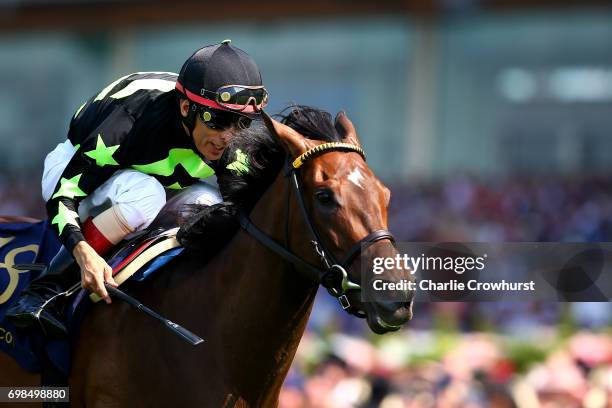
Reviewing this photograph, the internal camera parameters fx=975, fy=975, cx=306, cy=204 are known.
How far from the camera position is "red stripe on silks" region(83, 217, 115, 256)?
3.83 meters

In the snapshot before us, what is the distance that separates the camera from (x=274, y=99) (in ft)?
79.0

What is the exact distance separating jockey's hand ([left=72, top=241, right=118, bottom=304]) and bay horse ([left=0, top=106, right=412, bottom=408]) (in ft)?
0.47

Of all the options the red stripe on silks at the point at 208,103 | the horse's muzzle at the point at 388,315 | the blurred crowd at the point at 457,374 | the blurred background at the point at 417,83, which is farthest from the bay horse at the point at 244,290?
the blurred background at the point at 417,83

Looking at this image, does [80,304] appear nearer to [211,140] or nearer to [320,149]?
[211,140]

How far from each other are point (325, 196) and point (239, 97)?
0.74m

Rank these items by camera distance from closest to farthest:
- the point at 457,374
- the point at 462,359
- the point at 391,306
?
the point at 391,306
the point at 457,374
the point at 462,359

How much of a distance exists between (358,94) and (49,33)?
9006 mm

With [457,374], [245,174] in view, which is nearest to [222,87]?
[245,174]

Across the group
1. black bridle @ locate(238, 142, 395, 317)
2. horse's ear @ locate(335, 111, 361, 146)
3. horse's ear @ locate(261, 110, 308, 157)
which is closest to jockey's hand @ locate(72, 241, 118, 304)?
black bridle @ locate(238, 142, 395, 317)

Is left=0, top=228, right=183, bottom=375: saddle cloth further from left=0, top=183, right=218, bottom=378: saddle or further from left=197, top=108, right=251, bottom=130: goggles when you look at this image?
left=197, top=108, right=251, bottom=130: goggles

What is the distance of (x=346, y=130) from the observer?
3428 mm

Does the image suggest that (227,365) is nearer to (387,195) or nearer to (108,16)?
(387,195)


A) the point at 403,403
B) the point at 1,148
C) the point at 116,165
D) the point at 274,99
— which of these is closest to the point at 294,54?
the point at 274,99

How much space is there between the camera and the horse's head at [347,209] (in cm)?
301
